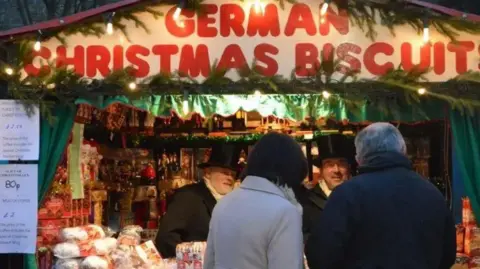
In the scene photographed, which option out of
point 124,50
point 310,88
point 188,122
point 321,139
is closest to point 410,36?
point 310,88

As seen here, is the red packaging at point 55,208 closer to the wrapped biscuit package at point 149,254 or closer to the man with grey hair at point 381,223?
the wrapped biscuit package at point 149,254

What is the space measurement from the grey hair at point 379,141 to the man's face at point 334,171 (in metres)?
2.41

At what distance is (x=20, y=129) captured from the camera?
5434 millimetres

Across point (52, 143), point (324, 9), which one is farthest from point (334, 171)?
point (52, 143)

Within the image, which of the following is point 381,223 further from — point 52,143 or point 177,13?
point 52,143

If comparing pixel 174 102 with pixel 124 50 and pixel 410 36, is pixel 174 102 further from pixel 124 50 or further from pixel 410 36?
pixel 410 36

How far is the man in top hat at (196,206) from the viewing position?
5.90 meters

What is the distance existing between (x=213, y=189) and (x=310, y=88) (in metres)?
1.45

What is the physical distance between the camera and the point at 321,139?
20.9 feet

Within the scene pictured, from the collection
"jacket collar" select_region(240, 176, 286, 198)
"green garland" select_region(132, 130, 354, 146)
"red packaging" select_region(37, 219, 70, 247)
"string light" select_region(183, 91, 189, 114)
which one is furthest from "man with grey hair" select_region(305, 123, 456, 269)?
"green garland" select_region(132, 130, 354, 146)

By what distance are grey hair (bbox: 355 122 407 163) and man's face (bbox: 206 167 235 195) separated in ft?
8.36

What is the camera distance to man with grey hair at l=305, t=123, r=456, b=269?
344 centimetres

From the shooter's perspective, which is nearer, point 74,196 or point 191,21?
point 191,21

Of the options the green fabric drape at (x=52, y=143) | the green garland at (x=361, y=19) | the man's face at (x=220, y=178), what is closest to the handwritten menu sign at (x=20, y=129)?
the green fabric drape at (x=52, y=143)
